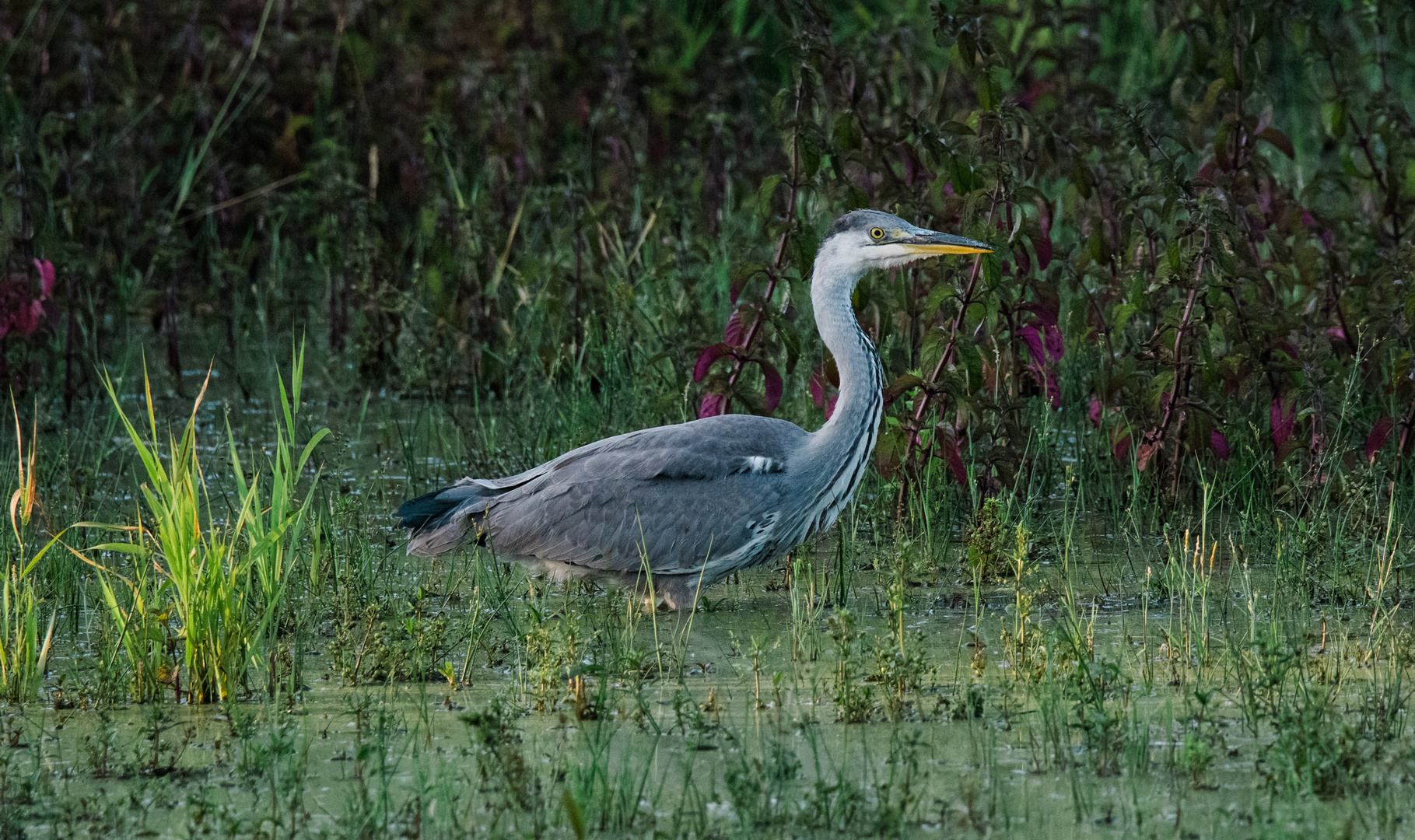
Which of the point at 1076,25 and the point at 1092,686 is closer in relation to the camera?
the point at 1092,686

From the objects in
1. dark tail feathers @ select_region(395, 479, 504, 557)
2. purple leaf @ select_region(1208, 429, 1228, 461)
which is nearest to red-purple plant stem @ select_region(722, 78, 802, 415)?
dark tail feathers @ select_region(395, 479, 504, 557)

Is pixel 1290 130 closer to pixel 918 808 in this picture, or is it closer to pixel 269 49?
pixel 269 49

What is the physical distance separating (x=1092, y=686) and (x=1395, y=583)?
1.63 meters

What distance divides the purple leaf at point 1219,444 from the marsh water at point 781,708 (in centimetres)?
25

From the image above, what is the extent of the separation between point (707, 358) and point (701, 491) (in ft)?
2.34

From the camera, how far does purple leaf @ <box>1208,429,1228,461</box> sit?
18.5 ft

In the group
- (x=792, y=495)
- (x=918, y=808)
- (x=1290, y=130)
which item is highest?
(x=1290, y=130)

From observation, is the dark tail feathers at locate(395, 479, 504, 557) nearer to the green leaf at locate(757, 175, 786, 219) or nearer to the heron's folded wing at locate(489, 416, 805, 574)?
the heron's folded wing at locate(489, 416, 805, 574)

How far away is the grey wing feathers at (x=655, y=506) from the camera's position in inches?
201

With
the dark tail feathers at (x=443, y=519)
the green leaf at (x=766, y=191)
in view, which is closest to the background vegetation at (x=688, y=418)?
the green leaf at (x=766, y=191)

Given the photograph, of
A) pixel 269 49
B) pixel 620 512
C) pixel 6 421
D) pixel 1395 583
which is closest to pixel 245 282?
pixel 269 49

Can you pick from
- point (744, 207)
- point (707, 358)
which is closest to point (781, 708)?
point (707, 358)

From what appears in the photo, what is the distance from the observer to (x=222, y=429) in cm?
707

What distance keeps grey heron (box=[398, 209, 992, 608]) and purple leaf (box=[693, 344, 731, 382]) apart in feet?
1.27
